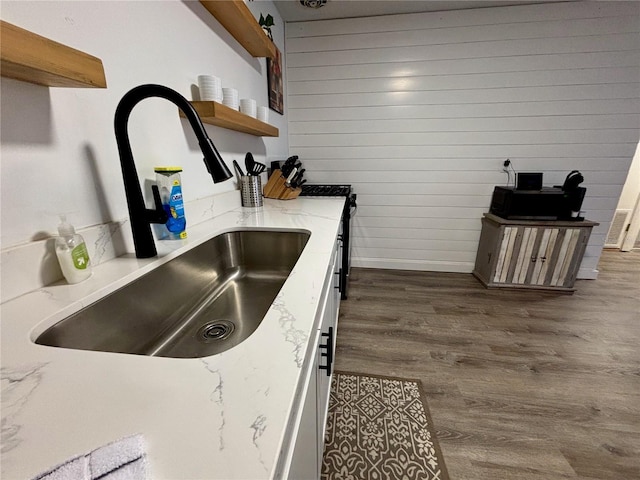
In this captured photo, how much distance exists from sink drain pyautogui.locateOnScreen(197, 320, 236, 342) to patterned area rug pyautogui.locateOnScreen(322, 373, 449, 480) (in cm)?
77

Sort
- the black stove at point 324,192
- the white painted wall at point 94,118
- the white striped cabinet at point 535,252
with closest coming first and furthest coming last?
the white painted wall at point 94,118
the black stove at point 324,192
the white striped cabinet at point 535,252

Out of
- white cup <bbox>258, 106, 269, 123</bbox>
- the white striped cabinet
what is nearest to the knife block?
white cup <bbox>258, 106, 269, 123</bbox>

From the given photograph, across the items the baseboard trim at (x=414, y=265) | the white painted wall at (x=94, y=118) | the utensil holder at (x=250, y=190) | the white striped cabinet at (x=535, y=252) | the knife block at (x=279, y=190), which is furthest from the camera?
the baseboard trim at (x=414, y=265)

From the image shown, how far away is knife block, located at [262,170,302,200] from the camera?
195cm

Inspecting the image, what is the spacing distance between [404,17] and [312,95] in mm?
1057

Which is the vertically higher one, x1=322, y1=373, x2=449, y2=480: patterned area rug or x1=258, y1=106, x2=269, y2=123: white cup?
x1=258, y1=106, x2=269, y2=123: white cup

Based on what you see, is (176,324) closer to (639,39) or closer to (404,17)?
(404,17)

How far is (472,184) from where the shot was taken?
265 centimetres

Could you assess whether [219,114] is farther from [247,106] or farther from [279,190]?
[279,190]

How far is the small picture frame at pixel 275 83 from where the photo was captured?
A: 2182mm

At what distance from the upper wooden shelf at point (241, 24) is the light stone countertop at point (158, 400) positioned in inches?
53.9

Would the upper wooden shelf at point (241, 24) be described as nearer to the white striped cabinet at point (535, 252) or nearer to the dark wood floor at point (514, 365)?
the dark wood floor at point (514, 365)

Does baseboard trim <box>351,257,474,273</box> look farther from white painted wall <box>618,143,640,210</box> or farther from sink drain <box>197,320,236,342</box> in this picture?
white painted wall <box>618,143,640,210</box>

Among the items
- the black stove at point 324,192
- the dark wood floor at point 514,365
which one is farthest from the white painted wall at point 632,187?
the black stove at point 324,192
